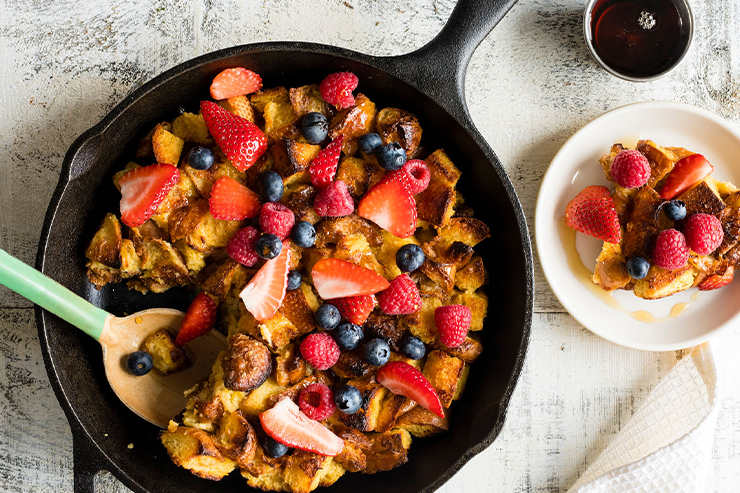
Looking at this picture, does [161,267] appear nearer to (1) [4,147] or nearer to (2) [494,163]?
(1) [4,147]

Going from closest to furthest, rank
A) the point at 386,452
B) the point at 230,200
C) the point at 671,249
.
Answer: the point at 230,200 → the point at 386,452 → the point at 671,249

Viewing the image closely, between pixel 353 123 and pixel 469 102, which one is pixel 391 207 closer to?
pixel 353 123

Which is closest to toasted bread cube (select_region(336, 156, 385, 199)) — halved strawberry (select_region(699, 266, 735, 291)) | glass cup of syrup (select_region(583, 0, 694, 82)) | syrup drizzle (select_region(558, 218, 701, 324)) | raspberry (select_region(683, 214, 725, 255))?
syrup drizzle (select_region(558, 218, 701, 324))

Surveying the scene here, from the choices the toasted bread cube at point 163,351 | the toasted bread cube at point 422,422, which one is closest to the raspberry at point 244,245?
the toasted bread cube at point 163,351

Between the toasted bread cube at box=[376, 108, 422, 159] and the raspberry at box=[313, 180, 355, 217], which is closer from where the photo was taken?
the raspberry at box=[313, 180, 355, 217]

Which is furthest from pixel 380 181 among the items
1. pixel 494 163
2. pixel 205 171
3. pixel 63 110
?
pixel 63 110

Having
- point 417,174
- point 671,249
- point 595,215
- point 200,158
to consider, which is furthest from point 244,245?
point 671,249

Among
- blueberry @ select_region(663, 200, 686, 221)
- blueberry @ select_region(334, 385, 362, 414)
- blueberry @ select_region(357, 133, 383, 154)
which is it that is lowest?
blueberry @ select_region(334, 385, 362, 414)

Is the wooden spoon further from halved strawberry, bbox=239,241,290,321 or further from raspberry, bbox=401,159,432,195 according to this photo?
raspberry, bbox=401,159,432,195
